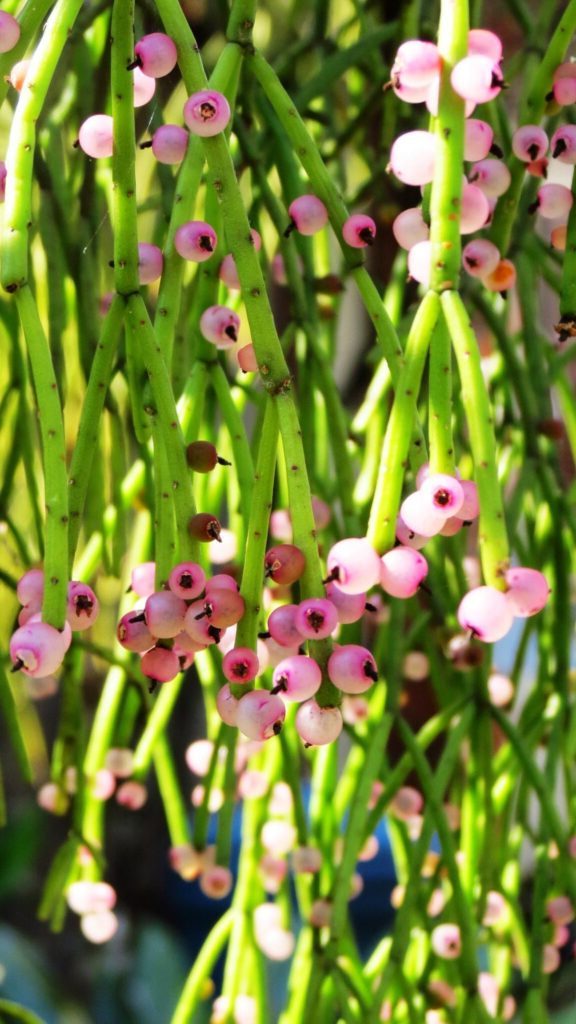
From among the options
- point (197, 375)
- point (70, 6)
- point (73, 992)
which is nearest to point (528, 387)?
point (197, 375)

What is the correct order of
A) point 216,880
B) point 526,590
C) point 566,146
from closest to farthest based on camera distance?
point 526,590
point 566,146
point 216,880

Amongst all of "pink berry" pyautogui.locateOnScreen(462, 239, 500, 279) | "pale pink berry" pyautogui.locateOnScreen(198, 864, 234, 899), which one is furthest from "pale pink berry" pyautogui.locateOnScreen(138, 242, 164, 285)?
"pale pink berry" pyautogui.locateOnScreen(198, 864, 234, 899)

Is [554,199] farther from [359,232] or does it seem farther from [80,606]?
[80,606]

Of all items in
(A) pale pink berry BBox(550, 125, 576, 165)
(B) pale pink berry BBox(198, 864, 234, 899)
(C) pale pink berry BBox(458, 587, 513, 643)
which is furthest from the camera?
(B) pale pink berry BBox(198, 864, 234, 899)

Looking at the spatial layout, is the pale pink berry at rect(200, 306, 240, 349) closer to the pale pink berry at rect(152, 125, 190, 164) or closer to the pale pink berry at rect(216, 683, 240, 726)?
the pale pink berry at rect(152, 125, 190, 164)

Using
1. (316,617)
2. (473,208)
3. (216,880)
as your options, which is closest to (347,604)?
(316,617)

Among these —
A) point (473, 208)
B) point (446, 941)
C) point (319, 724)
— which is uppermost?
point (473, 208)
